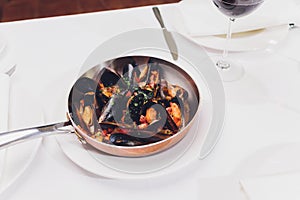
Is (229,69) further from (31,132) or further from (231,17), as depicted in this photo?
(31,132)

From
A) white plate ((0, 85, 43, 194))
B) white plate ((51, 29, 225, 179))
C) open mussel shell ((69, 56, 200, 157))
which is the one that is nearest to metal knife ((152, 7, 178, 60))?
white plate ((51, 29, 225, 179))

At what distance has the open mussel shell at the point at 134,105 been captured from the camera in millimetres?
561

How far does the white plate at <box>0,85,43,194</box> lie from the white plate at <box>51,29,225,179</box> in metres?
0.04

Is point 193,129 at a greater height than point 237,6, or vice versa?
point 237,6

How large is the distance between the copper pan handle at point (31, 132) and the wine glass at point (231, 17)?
29 centimetres

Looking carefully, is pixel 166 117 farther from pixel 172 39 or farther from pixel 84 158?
pixel 172 39

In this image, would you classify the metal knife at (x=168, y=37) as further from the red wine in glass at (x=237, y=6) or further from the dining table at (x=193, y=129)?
the red wine in glass at (x=237, y=6)

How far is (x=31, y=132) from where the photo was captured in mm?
573

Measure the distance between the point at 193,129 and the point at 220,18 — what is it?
316 millimetres

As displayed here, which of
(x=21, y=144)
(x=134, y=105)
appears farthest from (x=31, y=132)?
(x=134, y=105)

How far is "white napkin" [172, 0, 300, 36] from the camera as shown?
2.65ft

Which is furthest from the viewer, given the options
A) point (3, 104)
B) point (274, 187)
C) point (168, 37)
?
point (168, 37)

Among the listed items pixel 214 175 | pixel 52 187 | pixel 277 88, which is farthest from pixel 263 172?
pixel 52 187

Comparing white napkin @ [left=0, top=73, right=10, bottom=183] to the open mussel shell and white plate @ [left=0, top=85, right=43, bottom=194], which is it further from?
the open mussel shell
